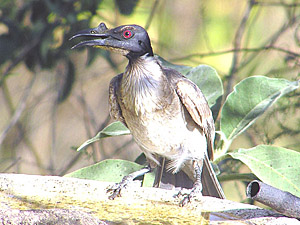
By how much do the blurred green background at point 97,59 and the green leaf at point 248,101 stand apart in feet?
3.15

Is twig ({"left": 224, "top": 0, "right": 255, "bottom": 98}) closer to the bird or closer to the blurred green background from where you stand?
the blurred green background

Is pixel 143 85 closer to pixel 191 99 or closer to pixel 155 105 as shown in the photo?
pixel 155 105

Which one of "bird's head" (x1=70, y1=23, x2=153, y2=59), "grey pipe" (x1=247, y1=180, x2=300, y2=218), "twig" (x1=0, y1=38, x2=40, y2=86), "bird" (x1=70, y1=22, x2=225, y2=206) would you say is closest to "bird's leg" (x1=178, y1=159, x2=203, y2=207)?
"bird" (x1=70, y1=22, x2=225, y2=206)

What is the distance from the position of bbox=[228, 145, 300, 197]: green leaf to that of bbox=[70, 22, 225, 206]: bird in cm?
27

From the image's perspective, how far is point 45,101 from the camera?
5543 mm

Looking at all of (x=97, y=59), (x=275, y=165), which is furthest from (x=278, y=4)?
(x=275, y=165)

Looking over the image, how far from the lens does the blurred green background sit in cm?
443

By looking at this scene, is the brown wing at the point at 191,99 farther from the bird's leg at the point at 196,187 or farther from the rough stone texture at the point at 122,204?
the rough stone texture at the point at 122,204

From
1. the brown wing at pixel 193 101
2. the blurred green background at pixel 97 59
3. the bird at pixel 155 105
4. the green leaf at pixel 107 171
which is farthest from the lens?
the blurred green background at pixel 97 59

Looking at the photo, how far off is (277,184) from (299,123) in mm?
1557

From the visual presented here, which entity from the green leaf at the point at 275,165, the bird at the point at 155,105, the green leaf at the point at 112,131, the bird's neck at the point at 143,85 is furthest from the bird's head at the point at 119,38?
the green leaf at the point at 275,165

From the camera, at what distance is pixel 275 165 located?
2945mm

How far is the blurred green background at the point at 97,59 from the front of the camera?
14.5ft

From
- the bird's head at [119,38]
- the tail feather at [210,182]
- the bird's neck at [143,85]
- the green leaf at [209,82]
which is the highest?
the bird's head at [119,38]
